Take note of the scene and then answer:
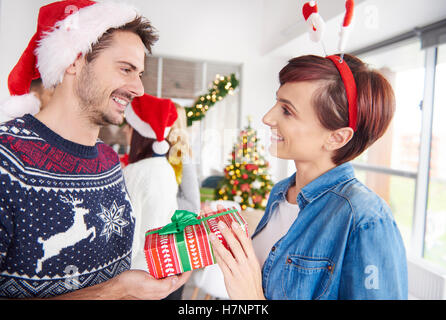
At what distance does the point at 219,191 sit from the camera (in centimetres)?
261

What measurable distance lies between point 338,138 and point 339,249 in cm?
26

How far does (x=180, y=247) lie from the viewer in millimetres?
602

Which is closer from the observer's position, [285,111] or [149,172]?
[285,111]

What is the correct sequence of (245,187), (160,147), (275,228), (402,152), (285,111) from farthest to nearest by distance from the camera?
(402,152)
(245,187)
(160,147)
(275,228)
(285,111)

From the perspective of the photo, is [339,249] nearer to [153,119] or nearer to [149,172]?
[149,172]

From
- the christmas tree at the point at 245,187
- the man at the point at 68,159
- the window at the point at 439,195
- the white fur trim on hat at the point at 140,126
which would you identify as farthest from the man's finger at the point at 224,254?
the window at the point at 439,195

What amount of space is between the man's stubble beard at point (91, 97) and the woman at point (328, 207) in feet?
1.30

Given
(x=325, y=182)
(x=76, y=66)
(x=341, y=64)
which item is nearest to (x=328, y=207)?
(x=325, y=182)

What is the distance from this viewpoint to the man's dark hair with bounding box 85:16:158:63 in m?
0.72

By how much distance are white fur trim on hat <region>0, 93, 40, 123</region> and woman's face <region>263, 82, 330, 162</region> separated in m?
0.62

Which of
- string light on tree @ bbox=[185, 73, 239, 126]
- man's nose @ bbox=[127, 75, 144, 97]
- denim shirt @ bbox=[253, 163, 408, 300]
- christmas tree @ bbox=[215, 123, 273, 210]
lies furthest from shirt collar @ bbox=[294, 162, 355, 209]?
christmas tree @ bbox=[215, 123, 273, 210]

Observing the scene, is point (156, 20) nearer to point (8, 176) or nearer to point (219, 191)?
point (8, 176)
